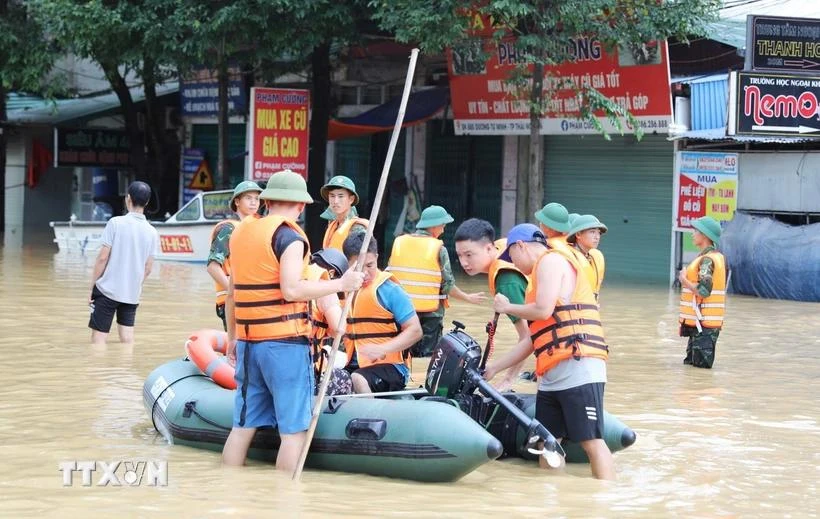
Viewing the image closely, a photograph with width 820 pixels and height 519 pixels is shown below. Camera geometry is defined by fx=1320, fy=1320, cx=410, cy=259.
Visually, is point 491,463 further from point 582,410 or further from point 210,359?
point 210,359

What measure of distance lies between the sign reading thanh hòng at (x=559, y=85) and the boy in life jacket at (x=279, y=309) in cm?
1340

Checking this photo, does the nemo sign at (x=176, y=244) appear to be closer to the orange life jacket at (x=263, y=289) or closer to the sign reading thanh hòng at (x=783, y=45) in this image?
the sign reading thanh hòng at (x=783, y=45)

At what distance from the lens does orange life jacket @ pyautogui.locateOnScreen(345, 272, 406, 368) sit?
7.79m

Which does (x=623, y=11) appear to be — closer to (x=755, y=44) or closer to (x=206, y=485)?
(x=755, y=44)

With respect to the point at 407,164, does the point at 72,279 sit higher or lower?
lower

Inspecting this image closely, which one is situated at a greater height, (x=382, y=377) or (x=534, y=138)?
(x=534, y=138)

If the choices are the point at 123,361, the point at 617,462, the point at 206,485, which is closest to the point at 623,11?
the point at 123,361

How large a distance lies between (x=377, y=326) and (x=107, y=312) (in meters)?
4.57

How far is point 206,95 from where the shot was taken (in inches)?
1204

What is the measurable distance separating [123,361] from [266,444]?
421 cm

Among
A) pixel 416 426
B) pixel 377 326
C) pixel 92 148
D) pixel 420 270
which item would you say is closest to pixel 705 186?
pixel 420 270

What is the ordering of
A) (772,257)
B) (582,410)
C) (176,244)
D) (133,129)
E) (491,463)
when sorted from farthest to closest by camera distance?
(133,129)
(176,244)
(772,257)
(491,463)
(582,410)

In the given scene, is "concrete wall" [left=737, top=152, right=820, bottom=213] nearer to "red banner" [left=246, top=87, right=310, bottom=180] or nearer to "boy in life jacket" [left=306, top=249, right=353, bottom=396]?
"red banner" [left=246, top=87, right=310, bottom=180]

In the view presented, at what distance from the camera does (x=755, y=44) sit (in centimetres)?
1812
